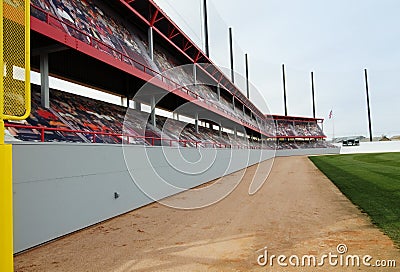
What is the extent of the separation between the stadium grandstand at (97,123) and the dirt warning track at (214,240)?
2.22ft

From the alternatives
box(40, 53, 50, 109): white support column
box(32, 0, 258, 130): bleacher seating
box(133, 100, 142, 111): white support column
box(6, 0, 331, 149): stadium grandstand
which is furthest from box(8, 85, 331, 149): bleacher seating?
box(32, 0, 258, 130): bleacher seating

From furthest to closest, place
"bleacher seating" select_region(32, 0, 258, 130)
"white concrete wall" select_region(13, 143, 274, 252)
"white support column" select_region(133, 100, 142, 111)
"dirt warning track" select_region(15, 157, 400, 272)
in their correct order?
"white support column" select_region(133, 100, 142, 111), "bleacher seating" select_region(32, 0, 258, 130), "white concrete wall" select_region(13, 143, 274, 252), "dirt warning track" select_region(15, 157, 400, 272)

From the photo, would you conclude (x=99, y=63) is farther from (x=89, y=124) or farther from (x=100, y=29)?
(x=89, y=124)

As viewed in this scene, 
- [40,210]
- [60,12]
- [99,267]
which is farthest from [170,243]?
[60,12]

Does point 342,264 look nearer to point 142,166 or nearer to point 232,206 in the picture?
point 232,206

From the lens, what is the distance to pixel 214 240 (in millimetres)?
5570

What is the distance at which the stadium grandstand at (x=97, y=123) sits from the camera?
232 inches

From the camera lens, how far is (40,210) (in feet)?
18.7

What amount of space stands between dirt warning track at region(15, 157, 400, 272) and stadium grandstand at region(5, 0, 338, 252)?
0.68m

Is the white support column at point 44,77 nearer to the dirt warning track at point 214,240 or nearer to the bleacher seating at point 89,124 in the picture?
the bleacher seating at point 89,124

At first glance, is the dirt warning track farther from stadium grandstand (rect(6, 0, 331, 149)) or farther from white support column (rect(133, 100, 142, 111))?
white support column (rect(133, 100, 142, 111))

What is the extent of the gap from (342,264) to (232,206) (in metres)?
4.90

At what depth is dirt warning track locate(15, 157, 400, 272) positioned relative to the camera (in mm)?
4477

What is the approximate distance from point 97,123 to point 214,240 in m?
7.88
